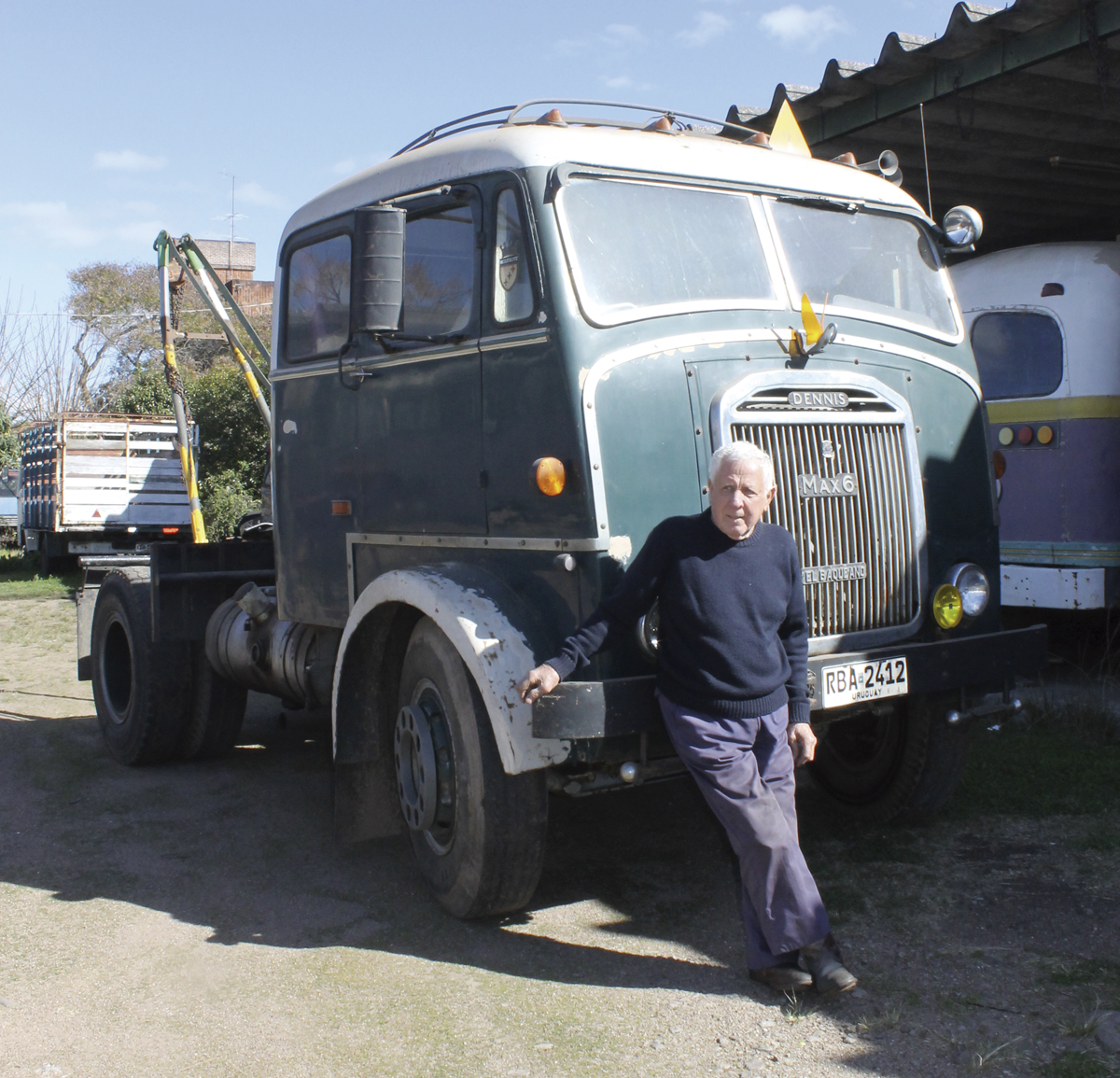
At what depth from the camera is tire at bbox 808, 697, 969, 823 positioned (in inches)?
199

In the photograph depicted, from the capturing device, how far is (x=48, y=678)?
9938 millimetres

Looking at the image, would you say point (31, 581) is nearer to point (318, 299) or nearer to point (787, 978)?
point (318, 299)

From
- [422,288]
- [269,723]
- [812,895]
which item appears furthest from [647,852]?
[269,723]

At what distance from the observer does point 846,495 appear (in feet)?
14.4

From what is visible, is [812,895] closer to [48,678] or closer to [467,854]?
[467,854]

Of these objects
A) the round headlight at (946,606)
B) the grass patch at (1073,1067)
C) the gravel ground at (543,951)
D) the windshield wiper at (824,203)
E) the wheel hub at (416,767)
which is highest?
the windshield wiper at (824,203)

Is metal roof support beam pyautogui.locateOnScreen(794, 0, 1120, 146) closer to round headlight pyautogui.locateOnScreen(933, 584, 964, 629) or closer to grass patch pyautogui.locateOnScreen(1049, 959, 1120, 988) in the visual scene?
round headlight pyautogui.locateOnScreen(933, 584, 964, 629)

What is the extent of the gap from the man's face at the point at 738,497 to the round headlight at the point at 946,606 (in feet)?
3.82

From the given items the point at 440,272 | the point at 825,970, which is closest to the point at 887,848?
the point at 825,970

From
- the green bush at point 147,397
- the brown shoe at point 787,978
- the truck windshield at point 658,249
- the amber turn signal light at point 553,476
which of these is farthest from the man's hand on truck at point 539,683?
the green bush at point 147,397

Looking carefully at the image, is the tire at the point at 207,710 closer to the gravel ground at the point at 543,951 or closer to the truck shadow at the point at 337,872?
the truck shadow at the point at 337,872

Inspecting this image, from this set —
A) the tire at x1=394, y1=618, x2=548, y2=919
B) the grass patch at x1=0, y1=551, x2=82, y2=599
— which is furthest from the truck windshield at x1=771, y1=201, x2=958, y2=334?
the grass patch at x1=0, y1=551, x2=82, y2=599

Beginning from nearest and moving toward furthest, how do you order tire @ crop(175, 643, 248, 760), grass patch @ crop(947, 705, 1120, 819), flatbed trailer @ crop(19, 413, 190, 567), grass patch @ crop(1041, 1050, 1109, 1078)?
grass patch @ crop(1041, 1050, 1109, 1078), grass patch @ crop(947, 705, 1120, 819), tire @ crop(175, 643, 248, 760), flatbed trailer @ crop(19, 413, 190, 567)

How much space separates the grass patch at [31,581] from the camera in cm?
1712
